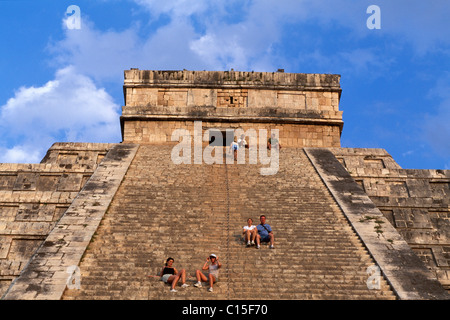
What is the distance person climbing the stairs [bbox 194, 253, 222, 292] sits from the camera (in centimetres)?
1073

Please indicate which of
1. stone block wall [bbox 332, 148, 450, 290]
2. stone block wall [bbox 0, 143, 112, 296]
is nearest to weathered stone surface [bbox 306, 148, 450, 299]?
stone block wall [bbox 332, 148, 450, 290]

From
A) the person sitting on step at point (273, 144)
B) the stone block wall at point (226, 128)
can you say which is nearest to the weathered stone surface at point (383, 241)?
the person sitting on step at point (273, 144)

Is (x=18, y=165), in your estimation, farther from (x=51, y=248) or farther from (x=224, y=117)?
(x=224, y=117)

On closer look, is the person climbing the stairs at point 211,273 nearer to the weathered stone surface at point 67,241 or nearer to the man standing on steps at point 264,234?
the man standing on steps at point 264,234

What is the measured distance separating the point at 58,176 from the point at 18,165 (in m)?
1.37

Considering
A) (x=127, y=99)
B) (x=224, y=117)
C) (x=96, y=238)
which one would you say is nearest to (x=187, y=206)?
(x=96, y=238)

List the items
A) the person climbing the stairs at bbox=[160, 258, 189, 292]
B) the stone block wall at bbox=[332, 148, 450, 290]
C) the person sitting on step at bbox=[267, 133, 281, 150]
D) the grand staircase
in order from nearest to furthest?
1. the person climbing the stairs at bbox=[160, 258, 189, 292]
2. the grand staircase
3. the stone block wall at bbox=[332, 148, 450, 290]
4. the person sitting on step at bbox=[267, 133, 281, 150]

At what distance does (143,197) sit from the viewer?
14.7 metres

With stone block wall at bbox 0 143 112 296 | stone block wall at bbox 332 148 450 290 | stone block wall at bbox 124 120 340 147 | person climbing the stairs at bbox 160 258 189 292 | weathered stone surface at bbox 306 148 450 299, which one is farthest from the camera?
stone block wall at bbox 124 120 340 147

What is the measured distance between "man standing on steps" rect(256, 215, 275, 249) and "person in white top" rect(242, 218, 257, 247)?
11cm

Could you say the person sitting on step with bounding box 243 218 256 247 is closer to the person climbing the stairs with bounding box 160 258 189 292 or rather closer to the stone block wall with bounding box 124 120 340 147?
the person climbing the stairs with bounding box 160 258 189 292

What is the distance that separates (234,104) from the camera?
860 inches

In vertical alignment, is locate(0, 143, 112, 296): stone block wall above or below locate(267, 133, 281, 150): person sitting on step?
below

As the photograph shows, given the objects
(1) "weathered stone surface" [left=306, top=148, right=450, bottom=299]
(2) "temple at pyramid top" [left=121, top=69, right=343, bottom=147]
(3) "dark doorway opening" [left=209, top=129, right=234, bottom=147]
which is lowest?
(1) "weathered stone surface" [left=306, top=148, right=450, bottom=299]
